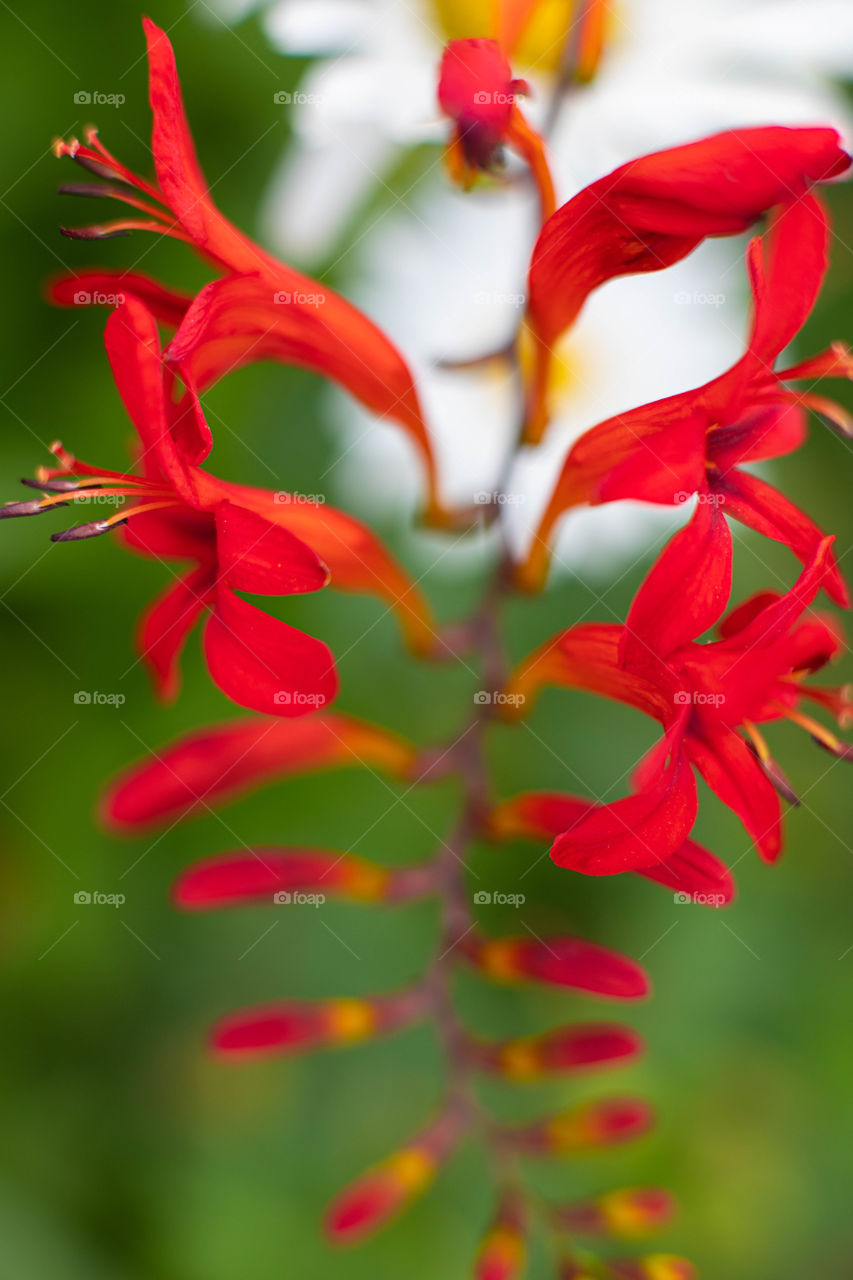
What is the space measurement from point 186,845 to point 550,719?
2.07ft

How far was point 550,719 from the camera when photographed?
1.91 metres

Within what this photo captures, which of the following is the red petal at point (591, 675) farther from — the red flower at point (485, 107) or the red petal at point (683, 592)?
the red flower at point (485, 107)

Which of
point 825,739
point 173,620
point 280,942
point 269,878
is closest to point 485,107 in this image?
point 173,620

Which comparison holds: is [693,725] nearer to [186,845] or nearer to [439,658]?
[439,658]

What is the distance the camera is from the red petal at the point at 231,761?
3.70 ft

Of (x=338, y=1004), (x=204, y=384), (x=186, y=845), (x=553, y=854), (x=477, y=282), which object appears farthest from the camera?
(x=186, y=845)

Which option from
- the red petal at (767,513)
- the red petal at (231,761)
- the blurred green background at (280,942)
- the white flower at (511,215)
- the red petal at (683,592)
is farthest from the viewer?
the blurred green background at (280,942)

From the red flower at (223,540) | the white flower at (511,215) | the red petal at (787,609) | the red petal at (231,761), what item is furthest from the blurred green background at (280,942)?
the red petal at (787,609)

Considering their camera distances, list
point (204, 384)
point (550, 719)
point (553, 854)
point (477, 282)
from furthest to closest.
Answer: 1. point (550, 719)
2. point (477, 282)
3. point (204, 384)
4. point (553, 854)

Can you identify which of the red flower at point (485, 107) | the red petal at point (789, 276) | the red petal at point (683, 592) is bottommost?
the red petal at point (683, 592)

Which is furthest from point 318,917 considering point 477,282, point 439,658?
point 477,282

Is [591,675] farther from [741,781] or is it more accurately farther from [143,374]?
[143,374]

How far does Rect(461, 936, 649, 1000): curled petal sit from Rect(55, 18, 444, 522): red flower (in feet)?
1.56

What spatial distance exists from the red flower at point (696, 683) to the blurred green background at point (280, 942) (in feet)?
3.09
